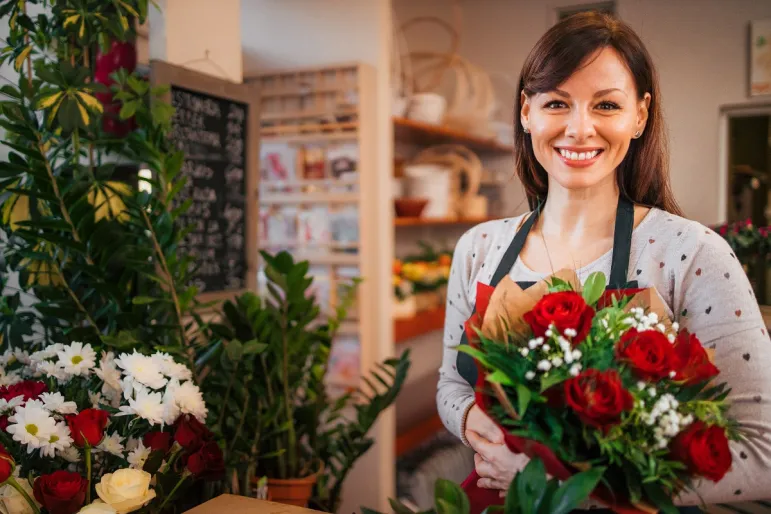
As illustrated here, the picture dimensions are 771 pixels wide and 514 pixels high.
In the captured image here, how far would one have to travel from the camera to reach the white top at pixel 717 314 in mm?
1097

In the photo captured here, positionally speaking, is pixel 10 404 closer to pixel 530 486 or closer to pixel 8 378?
pixel 8 378

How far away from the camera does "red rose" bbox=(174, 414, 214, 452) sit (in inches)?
54.9

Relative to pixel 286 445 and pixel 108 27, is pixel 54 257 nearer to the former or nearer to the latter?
pixel 108 27

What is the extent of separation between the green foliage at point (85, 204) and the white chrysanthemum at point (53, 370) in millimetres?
238

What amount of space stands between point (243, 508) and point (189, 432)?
8.4 inches

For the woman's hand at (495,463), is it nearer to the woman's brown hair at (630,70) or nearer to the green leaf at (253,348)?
the woman's brown hair at (630,70)

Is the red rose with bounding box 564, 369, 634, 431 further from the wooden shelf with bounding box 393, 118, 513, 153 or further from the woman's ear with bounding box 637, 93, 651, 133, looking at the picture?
the wooden shelf with bounding box 393, 118, 513, 153

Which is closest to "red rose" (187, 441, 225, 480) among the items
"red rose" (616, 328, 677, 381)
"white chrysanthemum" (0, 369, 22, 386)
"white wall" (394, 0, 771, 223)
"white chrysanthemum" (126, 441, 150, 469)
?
"white chrysanthemum" (126, 441, 150, 469)

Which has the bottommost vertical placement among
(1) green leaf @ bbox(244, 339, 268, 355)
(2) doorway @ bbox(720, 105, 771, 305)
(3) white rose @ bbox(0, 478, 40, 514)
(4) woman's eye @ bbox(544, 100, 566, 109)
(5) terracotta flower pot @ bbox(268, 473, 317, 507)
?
(5) terracotta flower pot @ bbox(268, 473, 317, 507)

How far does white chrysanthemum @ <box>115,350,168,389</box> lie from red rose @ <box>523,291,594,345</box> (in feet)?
2.58

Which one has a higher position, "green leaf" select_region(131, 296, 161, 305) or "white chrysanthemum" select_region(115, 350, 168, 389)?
"green leaf" select_region(131, 296, 161, 305)

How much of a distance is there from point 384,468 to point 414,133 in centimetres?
189

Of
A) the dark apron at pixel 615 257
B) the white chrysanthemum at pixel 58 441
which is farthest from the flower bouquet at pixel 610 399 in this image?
the white chrysanthemum at pixel 58 441

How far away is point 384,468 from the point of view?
322 centimetres
